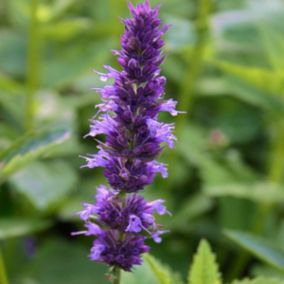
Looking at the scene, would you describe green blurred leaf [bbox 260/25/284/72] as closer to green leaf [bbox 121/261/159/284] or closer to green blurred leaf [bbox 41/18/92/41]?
green blurred leaf [bbox 41/18/92/41]

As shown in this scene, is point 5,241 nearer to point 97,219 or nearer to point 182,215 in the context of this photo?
point 182,215

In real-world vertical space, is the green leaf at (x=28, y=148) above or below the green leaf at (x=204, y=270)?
above

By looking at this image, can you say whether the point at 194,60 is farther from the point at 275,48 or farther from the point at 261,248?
the point at 261,248

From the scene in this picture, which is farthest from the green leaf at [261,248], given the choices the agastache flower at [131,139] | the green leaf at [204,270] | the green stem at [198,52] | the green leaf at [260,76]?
the green stem at [198,52]

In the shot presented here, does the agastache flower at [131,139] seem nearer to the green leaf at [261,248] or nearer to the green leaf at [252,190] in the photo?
the green leaf at [261,248]

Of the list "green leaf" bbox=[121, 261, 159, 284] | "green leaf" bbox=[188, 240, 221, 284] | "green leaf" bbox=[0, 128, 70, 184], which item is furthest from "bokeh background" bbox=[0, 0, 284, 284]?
"green leaf" bbox=[188, 240, 221, 284]

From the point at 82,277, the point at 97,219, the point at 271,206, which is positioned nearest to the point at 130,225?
the point at 97,219
